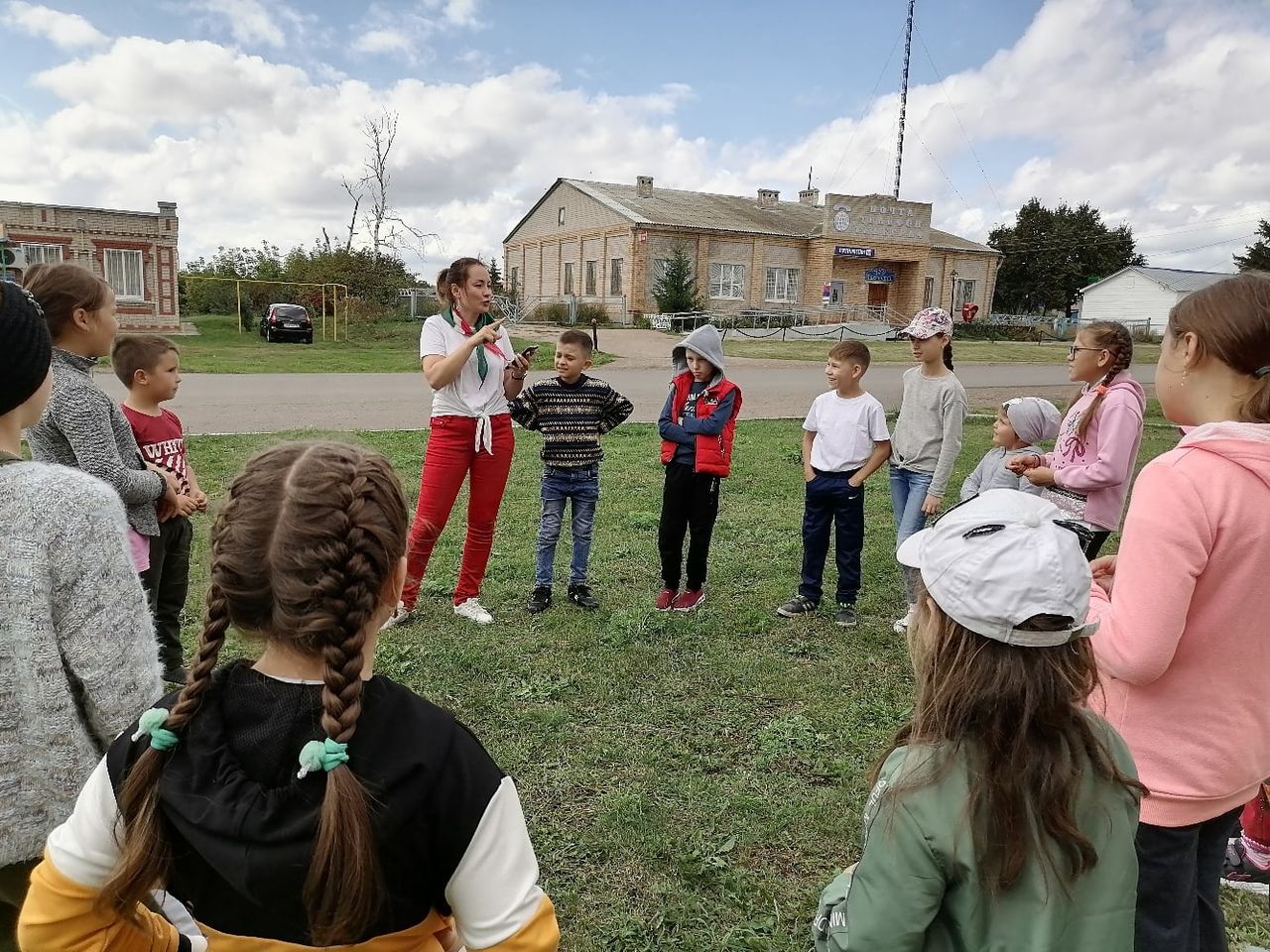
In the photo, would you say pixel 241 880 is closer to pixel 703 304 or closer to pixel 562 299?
pixel 703 304

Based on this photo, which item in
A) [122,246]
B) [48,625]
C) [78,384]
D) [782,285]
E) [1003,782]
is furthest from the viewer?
[782,285]

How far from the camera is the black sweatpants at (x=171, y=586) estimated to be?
418 centimetres

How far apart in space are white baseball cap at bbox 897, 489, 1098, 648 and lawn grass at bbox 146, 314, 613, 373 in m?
18.4

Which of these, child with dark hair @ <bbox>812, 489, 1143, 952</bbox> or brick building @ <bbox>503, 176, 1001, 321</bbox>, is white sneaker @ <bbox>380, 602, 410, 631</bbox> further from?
brick building @ <bbox>503, 176, 1001, 321</bbox>

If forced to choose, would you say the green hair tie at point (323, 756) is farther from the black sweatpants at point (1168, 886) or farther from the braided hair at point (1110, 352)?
the braided hair at point (1110, 352)

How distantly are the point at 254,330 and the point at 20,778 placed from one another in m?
31.7

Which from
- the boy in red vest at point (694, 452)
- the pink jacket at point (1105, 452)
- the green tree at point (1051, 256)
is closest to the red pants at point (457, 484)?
the boy in red vest at point (694, 452)

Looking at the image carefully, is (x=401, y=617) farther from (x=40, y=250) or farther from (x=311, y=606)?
(x=40, y=250)

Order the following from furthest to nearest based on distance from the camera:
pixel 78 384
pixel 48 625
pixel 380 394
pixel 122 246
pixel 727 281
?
pixel 727 281
pixel 122 246
pixel 380 394
pixel 78 384
pixel 48 625

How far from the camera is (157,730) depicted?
49.6 inches

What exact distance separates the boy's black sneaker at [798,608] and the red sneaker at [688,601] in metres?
0.51

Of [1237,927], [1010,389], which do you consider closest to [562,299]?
[1010,389]

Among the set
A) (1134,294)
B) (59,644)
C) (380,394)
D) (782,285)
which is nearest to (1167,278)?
(1134,294)

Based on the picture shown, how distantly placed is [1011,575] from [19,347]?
190 cm
